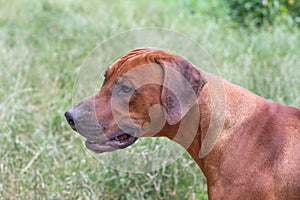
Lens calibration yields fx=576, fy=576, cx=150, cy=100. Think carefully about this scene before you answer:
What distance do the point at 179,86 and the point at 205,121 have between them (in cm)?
28

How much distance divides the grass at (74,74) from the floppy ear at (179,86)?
4.55 feet

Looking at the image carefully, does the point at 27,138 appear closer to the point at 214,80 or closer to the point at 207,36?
the point at 214,80

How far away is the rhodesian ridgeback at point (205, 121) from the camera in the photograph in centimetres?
311

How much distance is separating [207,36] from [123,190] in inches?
142

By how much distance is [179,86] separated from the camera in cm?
309

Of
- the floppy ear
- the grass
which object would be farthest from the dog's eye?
the grass

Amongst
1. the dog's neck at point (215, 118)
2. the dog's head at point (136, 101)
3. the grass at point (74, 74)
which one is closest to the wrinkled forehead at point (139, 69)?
the dog's head at point (136, 101)

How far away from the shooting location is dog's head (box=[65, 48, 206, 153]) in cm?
313

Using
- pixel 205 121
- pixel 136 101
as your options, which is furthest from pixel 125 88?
pixel 205 121

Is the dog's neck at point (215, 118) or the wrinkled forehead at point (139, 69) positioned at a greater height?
the wrinkled forehead at point (139, 69)

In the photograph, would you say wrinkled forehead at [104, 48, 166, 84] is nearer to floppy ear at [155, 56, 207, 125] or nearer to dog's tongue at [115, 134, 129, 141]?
floppy ear at [155, 56, 207, 125]

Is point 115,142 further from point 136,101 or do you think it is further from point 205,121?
point 205,121

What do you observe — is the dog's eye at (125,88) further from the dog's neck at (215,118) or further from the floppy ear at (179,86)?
the dog's neck at (215,118)

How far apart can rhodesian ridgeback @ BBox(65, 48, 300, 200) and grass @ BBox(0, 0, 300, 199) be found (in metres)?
1.20
